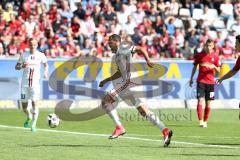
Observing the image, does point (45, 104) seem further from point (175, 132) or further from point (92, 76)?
point (175, 132)

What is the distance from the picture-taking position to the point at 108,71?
2833cm

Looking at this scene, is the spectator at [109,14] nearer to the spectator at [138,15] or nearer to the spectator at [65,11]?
the spectator at [138,15]

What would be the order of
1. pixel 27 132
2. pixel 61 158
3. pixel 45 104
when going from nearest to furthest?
pixel 61 158, pixel 27 132, pixel 45 104

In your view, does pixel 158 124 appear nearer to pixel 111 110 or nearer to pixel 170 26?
pixel 111 110

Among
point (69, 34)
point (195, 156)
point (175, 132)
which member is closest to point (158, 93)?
point (69, 34)

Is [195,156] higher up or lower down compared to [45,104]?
higher up

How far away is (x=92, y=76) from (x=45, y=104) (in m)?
2.00

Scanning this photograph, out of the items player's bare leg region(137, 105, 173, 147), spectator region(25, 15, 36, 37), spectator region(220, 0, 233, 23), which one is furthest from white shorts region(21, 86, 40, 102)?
spectator region(220, 0, 233, 23)

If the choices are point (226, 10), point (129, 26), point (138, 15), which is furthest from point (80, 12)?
point (226, 10)

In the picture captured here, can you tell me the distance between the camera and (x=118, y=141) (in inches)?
631

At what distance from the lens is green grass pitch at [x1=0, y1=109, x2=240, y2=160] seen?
13.2 m

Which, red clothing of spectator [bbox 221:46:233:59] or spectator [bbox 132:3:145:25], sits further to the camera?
spectator [bbox 132:3:145:25]

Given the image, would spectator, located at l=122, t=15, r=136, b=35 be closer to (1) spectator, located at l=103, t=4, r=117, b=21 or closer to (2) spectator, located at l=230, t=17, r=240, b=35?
(1) spectator, located at l=103, t=4, r=117, b=21

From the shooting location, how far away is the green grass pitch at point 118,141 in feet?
43.4
